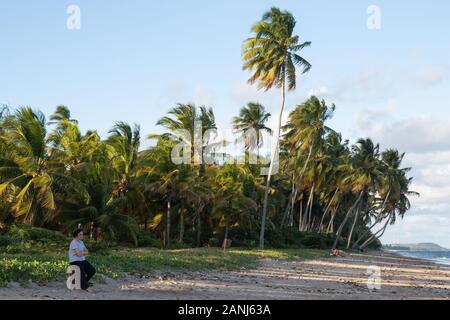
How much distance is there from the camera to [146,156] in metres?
33.6

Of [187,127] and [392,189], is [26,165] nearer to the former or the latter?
[187,127]

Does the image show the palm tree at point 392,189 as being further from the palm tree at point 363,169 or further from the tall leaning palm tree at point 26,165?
the tall leaning palm tree at point 26,165

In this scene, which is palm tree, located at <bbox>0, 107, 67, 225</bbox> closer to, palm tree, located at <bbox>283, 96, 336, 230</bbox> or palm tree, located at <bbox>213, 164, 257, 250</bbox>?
palm tree, located at <bbox>213, 164, 257, 250</bbox>

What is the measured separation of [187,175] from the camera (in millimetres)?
34031

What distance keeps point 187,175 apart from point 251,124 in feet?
47.7

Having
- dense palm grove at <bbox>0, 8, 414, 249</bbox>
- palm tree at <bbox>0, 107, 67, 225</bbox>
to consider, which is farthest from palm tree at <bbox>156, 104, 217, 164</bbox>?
palm tree at <bbox>0, 107, 67, 225</bbox>

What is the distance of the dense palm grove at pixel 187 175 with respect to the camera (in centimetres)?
2520

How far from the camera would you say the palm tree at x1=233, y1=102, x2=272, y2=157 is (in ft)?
152

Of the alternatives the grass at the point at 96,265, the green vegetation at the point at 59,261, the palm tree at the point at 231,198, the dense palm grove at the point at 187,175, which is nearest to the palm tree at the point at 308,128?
the dense palm grove at the point at 187,175

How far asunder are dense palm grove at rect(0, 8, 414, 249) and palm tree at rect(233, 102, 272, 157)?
0.36 feet

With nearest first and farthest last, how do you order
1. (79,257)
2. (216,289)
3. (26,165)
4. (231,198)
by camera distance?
1. (79,257)
2. (216,289)
3. (26,165)
4. (231,198)

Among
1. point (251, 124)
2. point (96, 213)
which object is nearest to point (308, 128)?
point (251, 124)

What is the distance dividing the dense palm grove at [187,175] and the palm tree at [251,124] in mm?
110

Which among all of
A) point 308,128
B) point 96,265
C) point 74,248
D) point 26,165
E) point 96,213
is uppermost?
point 308,128
